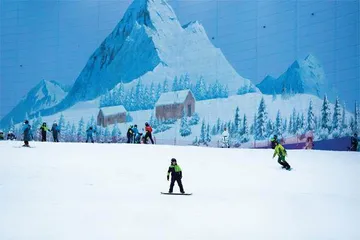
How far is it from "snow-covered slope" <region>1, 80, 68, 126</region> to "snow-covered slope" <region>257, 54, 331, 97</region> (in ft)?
33.1

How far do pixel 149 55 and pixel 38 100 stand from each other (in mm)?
5936

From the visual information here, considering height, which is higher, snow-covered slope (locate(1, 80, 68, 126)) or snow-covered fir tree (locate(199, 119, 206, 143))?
snow-covered slope (locate(1, 80, 68, 126))

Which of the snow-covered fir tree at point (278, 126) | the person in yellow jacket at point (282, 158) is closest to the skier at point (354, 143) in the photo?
the snow-covered fir tree at point (278, 126)

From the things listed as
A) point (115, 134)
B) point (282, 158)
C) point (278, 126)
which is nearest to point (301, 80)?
point (278, 126)

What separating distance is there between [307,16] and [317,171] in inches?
386

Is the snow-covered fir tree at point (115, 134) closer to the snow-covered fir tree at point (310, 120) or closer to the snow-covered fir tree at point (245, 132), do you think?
the snow-covered fir tree at point (245, 132)

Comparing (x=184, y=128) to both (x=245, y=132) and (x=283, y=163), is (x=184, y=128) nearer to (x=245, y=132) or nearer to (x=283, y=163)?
(x=245, y=132)

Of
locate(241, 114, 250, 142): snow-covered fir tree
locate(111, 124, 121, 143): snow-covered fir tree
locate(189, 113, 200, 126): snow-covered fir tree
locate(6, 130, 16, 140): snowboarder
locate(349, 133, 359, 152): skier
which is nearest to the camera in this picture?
locate(349, 133, 359, 152): skier

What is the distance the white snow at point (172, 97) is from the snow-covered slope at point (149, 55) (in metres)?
0.75

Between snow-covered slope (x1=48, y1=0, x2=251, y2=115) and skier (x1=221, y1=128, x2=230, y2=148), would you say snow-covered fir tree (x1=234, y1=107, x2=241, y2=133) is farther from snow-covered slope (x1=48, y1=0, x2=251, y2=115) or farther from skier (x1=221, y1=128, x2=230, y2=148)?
snow-covered slope (x1=48, y1=0, x2=251, y2=115)

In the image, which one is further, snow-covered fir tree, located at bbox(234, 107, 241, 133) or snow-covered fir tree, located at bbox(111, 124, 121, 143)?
snow-covered fir tree, located at bbox(111, 124, 121, 143)

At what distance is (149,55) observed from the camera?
28.7 metres

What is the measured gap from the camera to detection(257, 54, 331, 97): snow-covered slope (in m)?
24.6

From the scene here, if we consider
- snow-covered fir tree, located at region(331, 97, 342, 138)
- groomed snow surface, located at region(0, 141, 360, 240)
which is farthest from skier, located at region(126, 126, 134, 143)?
snow-covered fir tree, located at region(331, 97, 342, 138)
